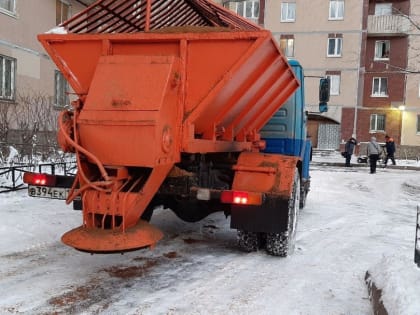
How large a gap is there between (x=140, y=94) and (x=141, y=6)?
2101mm

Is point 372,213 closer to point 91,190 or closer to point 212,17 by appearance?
point 212,17

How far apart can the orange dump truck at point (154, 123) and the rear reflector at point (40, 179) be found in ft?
0.04

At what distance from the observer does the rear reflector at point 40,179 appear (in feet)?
15.8

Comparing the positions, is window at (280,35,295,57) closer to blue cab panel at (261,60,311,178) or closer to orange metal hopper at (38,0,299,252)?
blue cab panel at (261,60,311,178)

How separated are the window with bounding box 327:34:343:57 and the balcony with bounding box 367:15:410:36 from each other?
247 cm

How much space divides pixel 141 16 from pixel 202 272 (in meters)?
3.19

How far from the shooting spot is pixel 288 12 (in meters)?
33.5

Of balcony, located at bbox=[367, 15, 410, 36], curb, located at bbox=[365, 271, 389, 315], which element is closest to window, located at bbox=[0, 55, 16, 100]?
curb, located at bbox=[365, 271, 389, 315]

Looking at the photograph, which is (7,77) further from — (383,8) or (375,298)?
(383,8)

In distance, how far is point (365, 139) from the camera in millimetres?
33250

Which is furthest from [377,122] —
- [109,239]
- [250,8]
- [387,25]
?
[109,239]

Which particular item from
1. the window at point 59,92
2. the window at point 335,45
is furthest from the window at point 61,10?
the window at point 335,45

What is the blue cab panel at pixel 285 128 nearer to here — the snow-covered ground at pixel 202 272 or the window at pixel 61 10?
the snow-covered ground at pixel 202 272

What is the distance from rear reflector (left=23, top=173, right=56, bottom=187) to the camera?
190 inches
